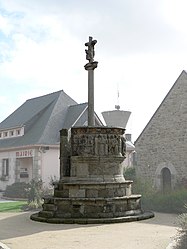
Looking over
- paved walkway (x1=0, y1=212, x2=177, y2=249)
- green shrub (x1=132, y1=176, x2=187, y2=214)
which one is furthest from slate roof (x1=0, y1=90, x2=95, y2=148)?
paved walkway (x1=0, y1=212, x2=177, y2=249)

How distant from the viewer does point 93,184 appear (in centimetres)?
1055

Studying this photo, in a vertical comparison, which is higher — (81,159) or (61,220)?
(81,159)

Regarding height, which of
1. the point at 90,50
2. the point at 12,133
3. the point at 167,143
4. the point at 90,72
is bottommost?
the point at 167,143

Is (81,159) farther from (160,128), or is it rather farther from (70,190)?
(160,128)

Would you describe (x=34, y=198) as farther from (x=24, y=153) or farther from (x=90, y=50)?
(x=90, y=50)

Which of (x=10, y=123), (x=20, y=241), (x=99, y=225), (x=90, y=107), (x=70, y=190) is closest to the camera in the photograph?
(x=20, y=241)

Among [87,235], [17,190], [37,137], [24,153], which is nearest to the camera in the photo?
[87,235]

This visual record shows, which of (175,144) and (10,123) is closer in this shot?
(175,144)

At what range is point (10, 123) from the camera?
28844 millimetres

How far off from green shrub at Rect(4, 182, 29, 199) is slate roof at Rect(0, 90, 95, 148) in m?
2.62

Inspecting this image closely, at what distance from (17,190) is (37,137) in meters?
3.55

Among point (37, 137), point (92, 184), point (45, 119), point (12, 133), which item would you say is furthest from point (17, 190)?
point (92, 184)

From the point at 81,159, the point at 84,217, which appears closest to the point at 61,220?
the point at 84,217

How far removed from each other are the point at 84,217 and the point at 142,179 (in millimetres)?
9472
